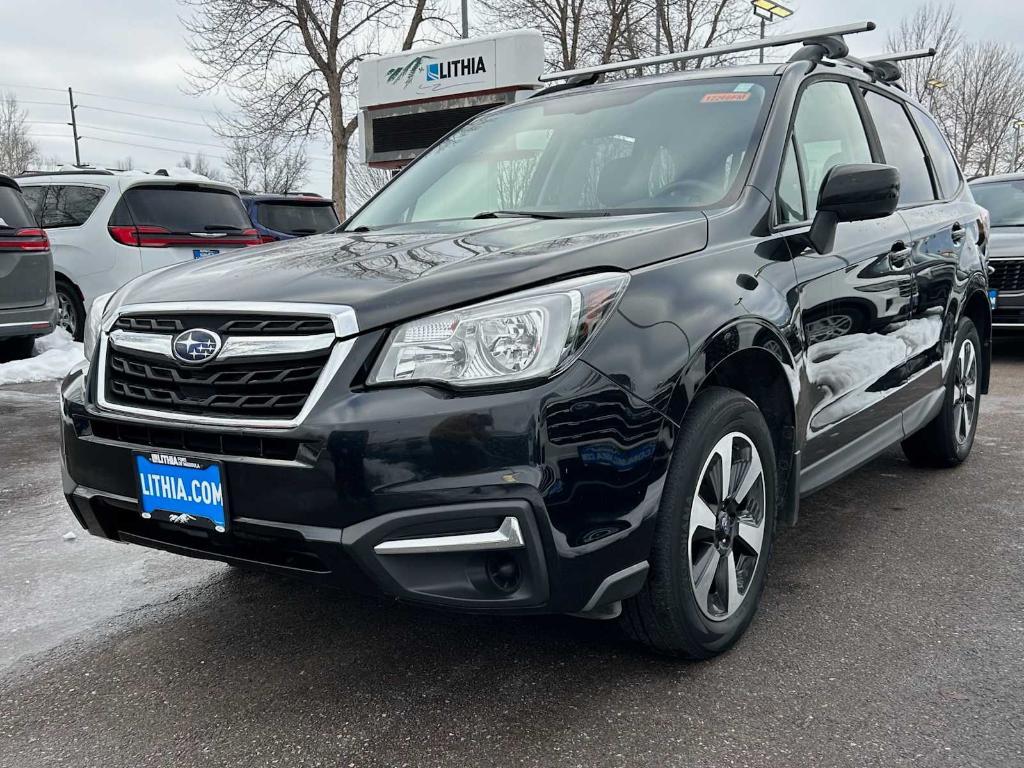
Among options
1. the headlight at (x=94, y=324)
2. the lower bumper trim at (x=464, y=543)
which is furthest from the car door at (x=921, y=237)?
the headlight at (x=94, y=324)

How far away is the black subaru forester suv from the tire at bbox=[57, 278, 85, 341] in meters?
7.41

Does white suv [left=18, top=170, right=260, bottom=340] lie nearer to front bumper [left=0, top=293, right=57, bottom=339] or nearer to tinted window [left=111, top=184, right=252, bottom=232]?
tinted window [left=111, top=184, right=252, bottom=232]

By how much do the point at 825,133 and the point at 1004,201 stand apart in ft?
23.6

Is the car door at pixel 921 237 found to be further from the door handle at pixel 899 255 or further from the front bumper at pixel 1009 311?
the front bumper at pixel 1009 311

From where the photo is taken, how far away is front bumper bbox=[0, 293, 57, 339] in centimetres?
774

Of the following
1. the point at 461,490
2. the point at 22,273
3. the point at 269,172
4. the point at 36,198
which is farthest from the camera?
the point at 269,172

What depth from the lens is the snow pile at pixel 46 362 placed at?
26.8 ft

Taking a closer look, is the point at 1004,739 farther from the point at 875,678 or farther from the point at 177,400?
the point at 177,400

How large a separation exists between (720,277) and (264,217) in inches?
421

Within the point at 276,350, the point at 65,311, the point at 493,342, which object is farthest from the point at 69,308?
the point at 493,342

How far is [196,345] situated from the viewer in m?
2.39

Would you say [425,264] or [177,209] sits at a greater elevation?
[177,209]

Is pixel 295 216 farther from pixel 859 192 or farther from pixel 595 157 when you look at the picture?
pixel 859 192

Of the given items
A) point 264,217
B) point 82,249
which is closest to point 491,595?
point 82,249
